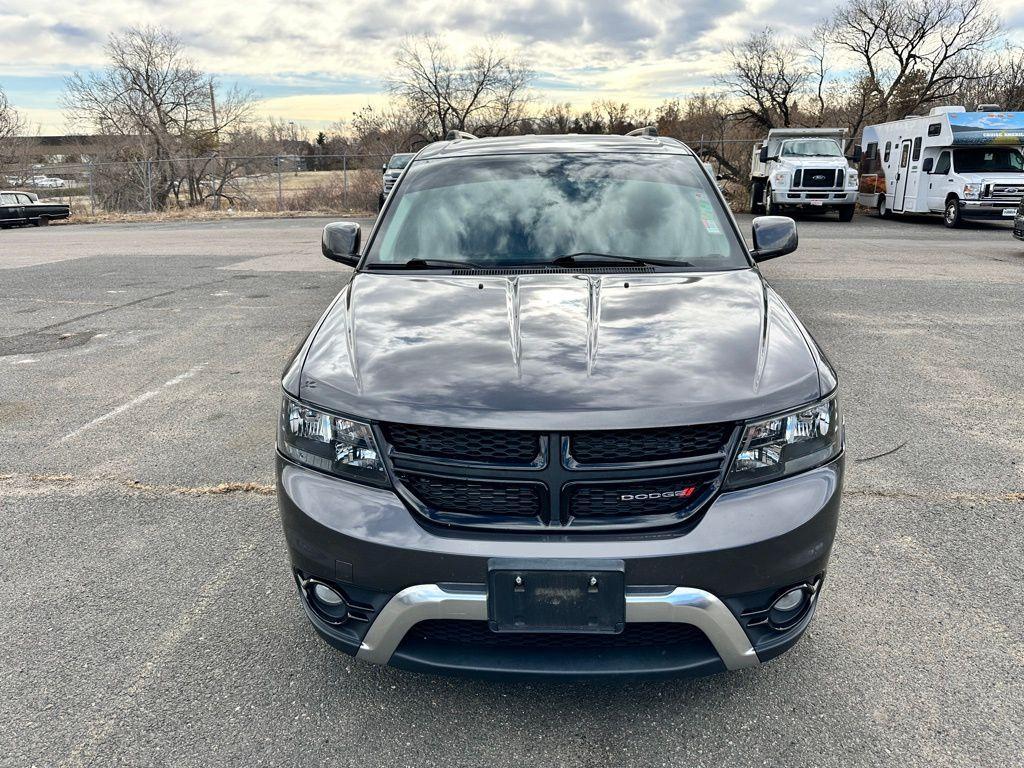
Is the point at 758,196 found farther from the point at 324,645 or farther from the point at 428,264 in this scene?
the point at 324,645

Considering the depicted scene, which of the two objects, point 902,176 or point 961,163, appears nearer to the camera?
point 961,163

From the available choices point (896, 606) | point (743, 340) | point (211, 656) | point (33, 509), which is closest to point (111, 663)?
point (211, 656)

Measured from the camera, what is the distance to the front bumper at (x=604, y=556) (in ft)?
6.63

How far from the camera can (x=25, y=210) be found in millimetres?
27094

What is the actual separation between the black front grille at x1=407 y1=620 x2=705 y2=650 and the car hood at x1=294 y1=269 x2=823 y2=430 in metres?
0.58

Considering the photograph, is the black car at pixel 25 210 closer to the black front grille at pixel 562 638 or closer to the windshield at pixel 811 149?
the windshield at pixel 811 149

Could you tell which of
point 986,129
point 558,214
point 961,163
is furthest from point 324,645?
Result: point 961,163

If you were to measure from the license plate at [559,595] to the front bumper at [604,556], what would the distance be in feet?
0.08

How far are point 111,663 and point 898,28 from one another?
131ft

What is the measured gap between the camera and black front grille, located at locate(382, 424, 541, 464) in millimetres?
2080

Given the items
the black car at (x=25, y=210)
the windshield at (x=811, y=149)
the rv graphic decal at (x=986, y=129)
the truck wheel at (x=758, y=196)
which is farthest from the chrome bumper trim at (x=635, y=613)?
the black car at (x=25, y=210)

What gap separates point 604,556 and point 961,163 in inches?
855

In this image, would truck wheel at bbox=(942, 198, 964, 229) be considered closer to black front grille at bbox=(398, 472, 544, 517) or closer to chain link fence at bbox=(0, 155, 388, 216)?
chain link fence at bbox=(0, 155, 388, 216)

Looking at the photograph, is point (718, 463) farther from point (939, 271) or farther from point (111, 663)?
point (939, 271)
